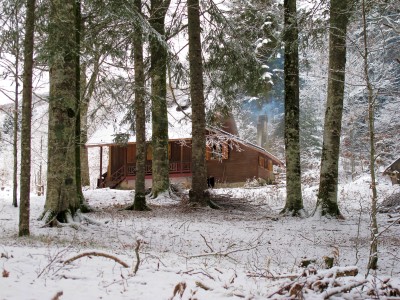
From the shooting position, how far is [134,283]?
3254 mm

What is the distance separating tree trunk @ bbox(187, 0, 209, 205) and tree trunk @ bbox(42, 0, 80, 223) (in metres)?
4.63

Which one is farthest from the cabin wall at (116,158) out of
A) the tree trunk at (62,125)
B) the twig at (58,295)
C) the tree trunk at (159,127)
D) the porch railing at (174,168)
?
the twig at (58,295)

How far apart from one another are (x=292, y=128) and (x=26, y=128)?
25.6ft

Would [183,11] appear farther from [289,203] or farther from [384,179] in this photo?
[384,179]

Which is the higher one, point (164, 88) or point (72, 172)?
point (164, 88)

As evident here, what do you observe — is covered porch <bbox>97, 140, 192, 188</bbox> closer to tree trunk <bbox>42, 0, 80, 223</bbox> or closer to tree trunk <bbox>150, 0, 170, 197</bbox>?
tree trunk <bbox>150, 0, 170, 197</bbox>

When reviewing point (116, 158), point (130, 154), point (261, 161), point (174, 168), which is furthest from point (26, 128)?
point (261, 161)

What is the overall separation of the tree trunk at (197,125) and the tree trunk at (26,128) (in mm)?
6640

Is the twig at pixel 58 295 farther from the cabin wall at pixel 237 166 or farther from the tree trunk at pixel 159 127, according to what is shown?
the cabin wall at pixel 237 166

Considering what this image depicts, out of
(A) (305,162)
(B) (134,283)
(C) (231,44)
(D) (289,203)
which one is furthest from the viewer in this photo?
(A) (305,162)

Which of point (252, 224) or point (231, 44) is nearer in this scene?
point (252, 224)

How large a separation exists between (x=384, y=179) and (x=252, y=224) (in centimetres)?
1644

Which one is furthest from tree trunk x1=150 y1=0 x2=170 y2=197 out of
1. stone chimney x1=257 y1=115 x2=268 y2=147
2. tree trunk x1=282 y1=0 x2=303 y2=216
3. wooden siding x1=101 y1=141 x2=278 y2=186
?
stone chimney x1=257 y1=115 x2=268 y2=147

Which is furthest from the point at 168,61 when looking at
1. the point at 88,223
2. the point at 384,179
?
the point at 384,179
